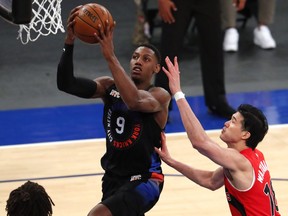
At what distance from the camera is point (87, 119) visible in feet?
31.2

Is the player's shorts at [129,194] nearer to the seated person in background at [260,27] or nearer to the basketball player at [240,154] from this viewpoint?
the basketball player at [240,154]

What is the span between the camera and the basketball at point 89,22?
18.0ft

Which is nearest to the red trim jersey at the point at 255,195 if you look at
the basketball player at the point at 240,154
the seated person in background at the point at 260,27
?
the basketball player at the point at 240,154

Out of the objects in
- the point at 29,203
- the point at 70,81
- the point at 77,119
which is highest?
the point at 29,203

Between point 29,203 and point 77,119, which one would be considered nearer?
point 29,203

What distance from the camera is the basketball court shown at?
7402 millimetres

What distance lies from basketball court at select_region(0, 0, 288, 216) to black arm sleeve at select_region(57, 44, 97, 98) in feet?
4.68

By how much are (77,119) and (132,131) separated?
367 cm

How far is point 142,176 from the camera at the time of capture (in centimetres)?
595

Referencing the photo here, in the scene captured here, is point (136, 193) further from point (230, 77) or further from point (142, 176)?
point (230, 77)

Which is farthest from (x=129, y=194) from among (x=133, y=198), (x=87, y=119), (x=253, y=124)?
(x=87, y=119)

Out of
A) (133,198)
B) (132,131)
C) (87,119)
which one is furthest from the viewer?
(87,119)

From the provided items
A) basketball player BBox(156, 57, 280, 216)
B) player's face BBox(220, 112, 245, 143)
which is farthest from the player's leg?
player's face BBox(220, 112, 245, 143)

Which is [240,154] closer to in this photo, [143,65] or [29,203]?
[143,65]
